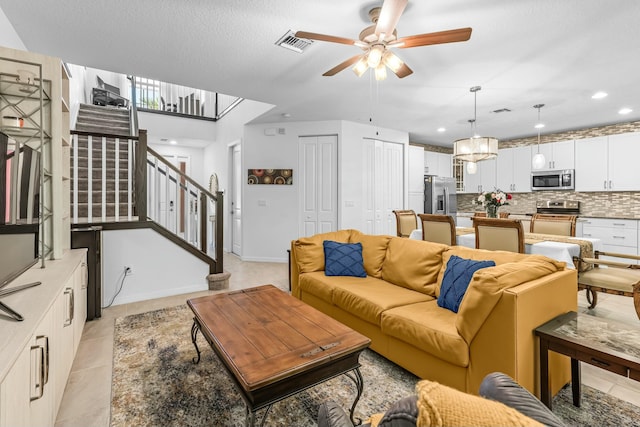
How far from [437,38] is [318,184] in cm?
382

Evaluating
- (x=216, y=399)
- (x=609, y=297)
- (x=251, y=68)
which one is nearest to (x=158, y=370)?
(x=216, y=399)

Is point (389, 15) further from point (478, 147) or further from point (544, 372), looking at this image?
point (478, 147)

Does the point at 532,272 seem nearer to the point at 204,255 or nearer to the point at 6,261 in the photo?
the point at 6,261

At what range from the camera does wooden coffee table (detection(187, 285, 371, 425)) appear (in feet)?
4.55

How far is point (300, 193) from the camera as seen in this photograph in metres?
5.77

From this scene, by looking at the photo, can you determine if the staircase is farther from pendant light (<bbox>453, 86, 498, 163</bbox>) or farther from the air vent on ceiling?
pendant light (<bbox>453, 86, 498, 163</bbox>)

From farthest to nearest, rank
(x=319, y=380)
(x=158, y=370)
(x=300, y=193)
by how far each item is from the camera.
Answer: (x=300, y=193)
(x=158, y=370)
(x=319, y=380)

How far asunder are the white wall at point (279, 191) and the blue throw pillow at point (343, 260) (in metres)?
2.49

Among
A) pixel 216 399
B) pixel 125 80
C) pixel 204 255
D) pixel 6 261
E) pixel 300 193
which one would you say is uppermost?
pixel 125 80

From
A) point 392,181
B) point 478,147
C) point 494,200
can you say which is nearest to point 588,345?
point 494,200

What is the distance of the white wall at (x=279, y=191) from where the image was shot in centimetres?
570

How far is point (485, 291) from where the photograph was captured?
1.64 metres

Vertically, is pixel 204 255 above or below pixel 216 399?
above

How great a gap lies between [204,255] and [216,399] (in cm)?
242
